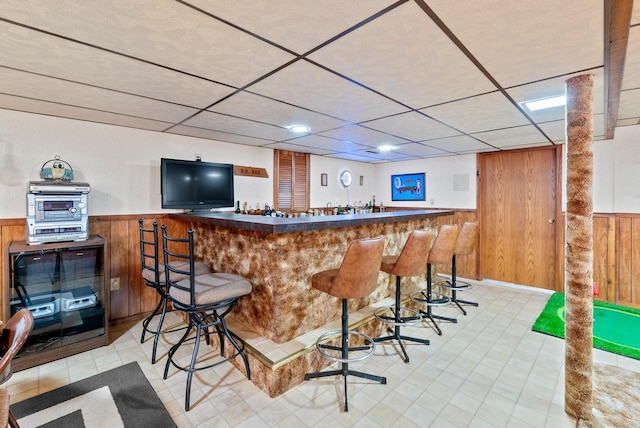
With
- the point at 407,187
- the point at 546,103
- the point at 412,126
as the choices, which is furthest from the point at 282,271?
the point at 407,187

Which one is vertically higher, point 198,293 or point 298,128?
point 298,128

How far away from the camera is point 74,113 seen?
2826 millimetres

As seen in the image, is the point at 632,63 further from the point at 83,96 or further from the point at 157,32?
the point at 83,96

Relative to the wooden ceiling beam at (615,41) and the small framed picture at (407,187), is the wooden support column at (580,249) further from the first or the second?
the small framed picture at (407,187)

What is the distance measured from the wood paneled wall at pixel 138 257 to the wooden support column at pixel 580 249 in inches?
120

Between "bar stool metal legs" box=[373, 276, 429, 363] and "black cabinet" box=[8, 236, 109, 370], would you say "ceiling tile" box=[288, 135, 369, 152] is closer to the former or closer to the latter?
"bar stool metal legs" box=[373, 276, 429, 363]

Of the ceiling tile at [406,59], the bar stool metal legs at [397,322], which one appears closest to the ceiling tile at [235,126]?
the ceiling tile at [406,59]

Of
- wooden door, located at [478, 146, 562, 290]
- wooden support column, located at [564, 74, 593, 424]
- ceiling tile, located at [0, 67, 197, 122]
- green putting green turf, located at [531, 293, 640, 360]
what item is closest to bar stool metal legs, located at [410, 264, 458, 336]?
green putting green turf, located at [531, 293, 640, 360]

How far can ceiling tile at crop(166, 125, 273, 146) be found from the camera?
11.4 feet

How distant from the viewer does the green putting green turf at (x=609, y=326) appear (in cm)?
288

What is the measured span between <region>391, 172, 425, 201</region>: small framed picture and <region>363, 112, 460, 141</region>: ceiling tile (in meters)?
2.11

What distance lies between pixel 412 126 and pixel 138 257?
3.53 metres

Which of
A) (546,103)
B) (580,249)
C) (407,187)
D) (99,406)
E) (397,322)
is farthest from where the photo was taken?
(407,187)

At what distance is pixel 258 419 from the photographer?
6.36 feet
